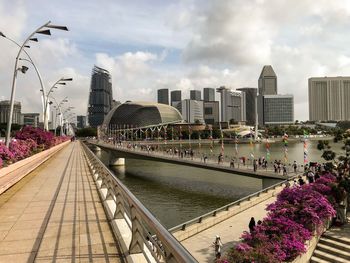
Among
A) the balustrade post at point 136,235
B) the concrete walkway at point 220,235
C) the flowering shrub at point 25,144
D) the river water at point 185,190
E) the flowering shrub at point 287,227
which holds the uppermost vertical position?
the flowering shrub at point 25,144

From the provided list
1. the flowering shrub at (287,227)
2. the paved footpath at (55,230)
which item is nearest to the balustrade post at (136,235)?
the paved footpath at (55,230)

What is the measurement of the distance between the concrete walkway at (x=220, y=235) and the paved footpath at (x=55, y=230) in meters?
10.7

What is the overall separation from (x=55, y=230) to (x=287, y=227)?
14623 mm

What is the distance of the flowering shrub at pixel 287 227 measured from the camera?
1650 centimetres

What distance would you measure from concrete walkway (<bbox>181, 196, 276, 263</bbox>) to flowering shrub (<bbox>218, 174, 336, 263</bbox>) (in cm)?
268

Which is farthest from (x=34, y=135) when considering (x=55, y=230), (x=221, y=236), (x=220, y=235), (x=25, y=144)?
(x=55, y=230)

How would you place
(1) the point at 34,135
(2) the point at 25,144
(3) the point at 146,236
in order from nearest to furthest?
(3) the point at 146,236 → (2) the point at 25,144 → (1) the point at 34,135

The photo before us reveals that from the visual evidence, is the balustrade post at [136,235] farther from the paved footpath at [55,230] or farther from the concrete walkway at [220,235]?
the concrete walkway at [220,235]

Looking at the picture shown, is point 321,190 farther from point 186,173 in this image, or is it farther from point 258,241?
point 186,173

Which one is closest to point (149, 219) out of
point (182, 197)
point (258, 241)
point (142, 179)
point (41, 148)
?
point (258, 241)

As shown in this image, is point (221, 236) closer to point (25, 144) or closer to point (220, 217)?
point (220, 217)

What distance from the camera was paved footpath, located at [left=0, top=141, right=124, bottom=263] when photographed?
5.87m

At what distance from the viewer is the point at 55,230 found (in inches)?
295

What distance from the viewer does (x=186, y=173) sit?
6719 centimetres
